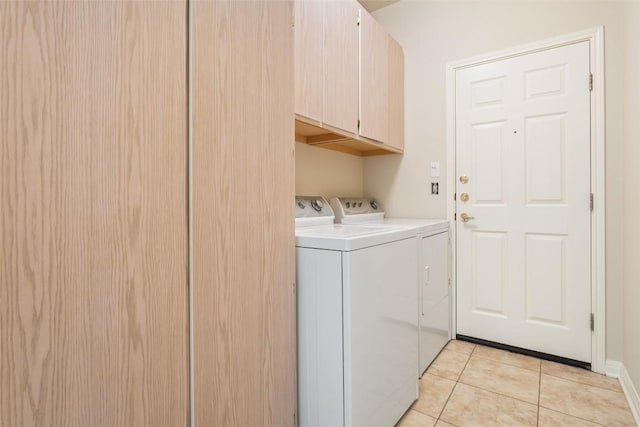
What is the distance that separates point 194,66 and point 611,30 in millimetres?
2391

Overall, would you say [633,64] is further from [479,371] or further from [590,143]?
[479,371]

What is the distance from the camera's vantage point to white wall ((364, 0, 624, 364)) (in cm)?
189

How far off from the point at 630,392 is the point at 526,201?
1.14 m

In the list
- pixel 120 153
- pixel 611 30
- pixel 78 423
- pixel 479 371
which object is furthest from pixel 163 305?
pixel 611 30

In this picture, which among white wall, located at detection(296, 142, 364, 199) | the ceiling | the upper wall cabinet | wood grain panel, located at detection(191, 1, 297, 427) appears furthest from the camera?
the ceiling

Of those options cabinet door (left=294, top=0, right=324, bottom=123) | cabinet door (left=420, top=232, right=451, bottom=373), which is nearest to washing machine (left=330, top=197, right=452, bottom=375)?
cabinet door (left=420, top=232, right=451, bottom=373)

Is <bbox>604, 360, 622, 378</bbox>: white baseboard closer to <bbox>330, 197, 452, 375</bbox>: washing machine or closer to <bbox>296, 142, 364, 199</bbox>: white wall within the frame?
<bbox>330, 197, 452, 375</bbox>: washing machine

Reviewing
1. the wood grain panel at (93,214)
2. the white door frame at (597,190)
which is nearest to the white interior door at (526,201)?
the white door frame at (597,190)

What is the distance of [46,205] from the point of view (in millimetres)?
624

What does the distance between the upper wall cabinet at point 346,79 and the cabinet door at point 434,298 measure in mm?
819

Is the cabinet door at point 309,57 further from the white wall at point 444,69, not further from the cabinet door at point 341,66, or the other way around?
the white wall at point 444,69

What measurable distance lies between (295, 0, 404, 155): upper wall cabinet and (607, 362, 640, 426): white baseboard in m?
1.91

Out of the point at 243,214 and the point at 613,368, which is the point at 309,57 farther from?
the point at 613,368

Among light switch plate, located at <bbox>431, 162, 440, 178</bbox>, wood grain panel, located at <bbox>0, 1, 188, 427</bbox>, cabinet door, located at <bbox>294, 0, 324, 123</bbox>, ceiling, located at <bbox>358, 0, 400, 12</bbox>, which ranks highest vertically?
ceiling, located at <bbox>358, 0, 400, 12</bbox>
